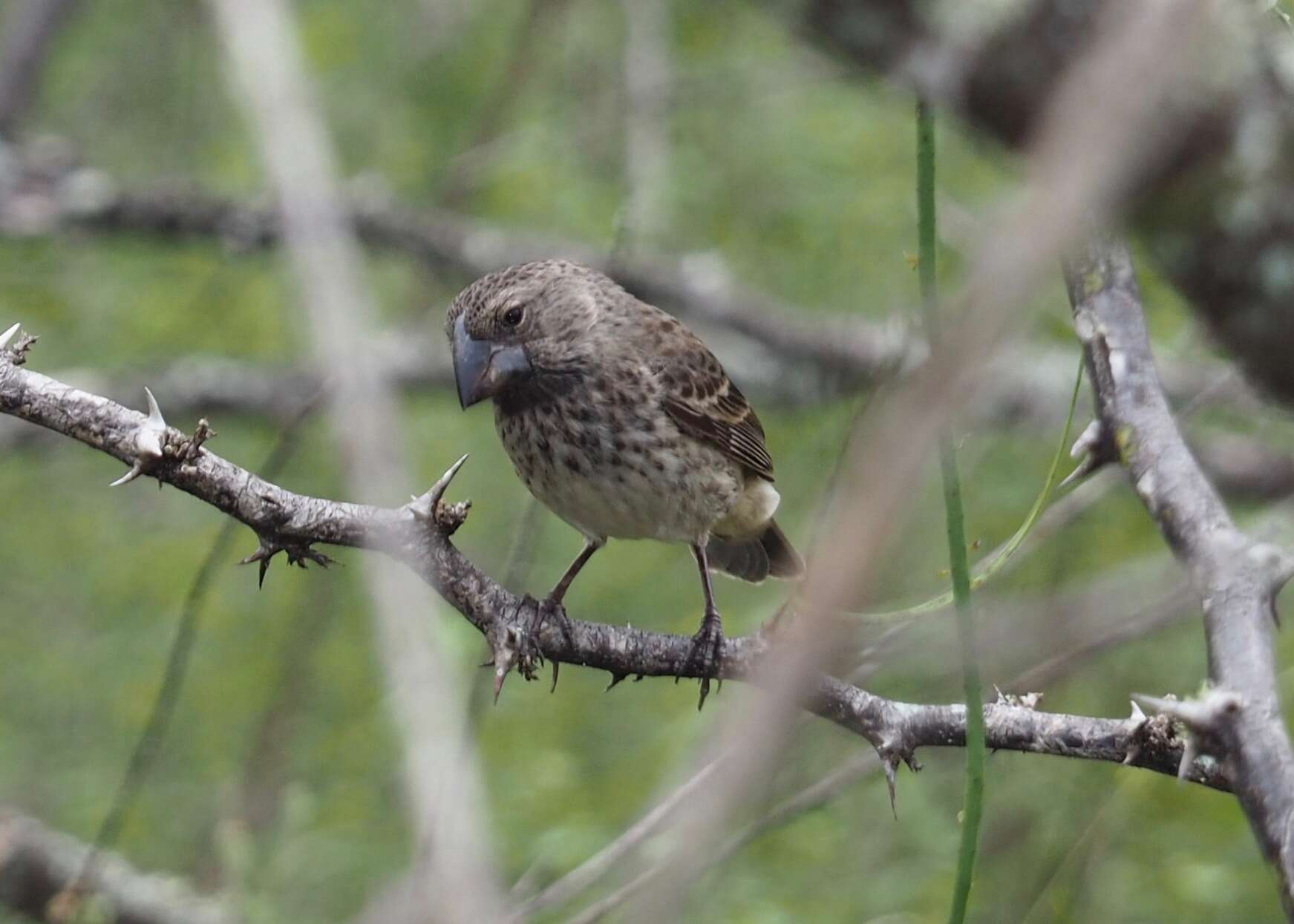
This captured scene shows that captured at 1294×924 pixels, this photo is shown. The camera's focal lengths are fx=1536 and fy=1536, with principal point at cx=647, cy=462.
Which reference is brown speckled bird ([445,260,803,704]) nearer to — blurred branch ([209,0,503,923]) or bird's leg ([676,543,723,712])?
bird's leg ([676,543,723,712])

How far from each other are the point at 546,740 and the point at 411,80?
362 cm

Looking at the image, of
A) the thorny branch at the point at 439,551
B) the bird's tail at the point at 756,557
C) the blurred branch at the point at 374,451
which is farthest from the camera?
the bird's tail at the point at 756,557

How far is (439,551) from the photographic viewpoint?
2.42 metres

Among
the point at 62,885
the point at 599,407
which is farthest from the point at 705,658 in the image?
the point at 62,885

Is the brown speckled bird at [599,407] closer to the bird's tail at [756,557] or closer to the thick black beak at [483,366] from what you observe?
the thick black beak at [483,366]

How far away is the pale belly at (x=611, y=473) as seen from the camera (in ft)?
13.6

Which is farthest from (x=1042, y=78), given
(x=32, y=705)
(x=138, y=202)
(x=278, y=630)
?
(x=32, y=705)

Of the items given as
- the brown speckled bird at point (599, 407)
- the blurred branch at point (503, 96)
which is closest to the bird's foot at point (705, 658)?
the brown speckled bird at point (599, 407)

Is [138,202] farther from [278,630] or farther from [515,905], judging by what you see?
[515,905]

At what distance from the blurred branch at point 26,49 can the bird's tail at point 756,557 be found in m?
4.22

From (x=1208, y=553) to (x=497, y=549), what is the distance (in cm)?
476

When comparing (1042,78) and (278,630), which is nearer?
(1042,78)

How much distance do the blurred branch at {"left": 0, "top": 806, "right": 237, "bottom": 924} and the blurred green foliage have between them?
0.34m

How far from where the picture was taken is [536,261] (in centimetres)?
463
